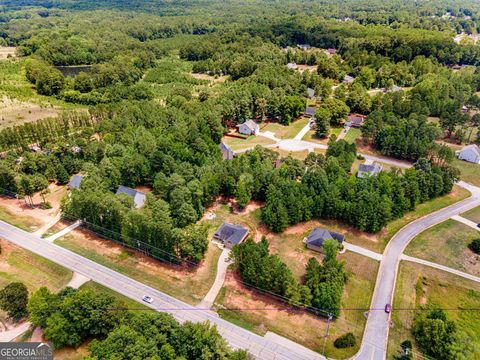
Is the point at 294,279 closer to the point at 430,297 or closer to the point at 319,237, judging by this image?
the point at 319,237

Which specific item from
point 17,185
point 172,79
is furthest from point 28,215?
point 172,79

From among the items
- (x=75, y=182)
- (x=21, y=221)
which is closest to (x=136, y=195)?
(x=75, y=182)

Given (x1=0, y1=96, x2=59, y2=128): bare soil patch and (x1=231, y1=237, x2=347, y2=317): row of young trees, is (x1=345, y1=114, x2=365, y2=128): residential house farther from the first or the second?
(x1=0, y1=96, x2=59, y2=128): bare soil patch

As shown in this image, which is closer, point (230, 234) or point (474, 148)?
point (230, 234)

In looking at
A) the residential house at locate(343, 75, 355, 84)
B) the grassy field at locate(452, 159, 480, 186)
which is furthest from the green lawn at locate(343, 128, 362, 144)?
the residential house at locate(343, 75, 355, 84)

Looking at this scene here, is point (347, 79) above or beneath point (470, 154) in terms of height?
above

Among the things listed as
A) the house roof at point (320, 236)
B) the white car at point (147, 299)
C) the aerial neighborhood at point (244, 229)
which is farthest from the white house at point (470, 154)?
the white car at point (147, 299)

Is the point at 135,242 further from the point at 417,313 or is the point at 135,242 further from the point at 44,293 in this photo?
the point at 417,313
